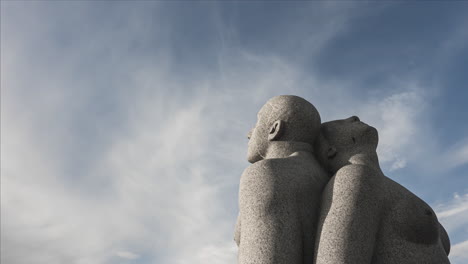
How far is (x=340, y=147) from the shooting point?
725 cm

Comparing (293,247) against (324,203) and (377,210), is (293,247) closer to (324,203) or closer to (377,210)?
(324,203)

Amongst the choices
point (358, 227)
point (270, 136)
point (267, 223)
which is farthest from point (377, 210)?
point (270, 136)

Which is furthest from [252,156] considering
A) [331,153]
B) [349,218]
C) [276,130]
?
[349,218]

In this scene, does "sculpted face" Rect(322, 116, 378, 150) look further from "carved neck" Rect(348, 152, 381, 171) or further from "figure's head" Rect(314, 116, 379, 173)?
"carved neck" Rect(348, 152, 381, 171)

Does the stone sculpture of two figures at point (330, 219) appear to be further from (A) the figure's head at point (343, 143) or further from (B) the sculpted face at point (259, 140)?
(B) the sculpted face at point (259, 140)

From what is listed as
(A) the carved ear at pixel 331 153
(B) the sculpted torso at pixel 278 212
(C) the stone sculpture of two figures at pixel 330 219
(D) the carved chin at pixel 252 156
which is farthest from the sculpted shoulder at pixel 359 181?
(D) the carved chin at pixel 252 156

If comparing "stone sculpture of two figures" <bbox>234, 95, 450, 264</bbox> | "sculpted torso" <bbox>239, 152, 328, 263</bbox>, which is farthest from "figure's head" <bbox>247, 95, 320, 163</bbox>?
"sculpted torso" <bbox>239, 152, 328, 263</bbox>

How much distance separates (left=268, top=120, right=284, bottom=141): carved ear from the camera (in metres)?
7.26

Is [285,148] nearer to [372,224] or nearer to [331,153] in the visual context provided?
[331,153]

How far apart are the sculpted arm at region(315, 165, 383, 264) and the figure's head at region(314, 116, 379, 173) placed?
110 centimetres

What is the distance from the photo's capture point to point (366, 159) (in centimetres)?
690

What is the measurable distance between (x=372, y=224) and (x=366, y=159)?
1402mm

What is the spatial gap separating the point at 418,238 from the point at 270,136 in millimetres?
2675

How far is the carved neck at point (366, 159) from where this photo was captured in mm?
6848
